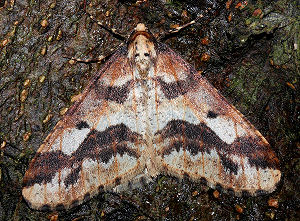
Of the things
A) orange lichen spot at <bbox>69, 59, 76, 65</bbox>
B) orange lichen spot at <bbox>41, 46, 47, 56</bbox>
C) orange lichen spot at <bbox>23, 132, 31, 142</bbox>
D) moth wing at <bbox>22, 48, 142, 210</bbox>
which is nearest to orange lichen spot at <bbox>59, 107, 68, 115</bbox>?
moth wing at <bbox>22, 48, 142, 210</bbox>

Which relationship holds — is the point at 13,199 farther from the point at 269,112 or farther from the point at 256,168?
the point at 269,112

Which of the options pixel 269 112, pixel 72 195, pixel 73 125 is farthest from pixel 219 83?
pixel 72 195

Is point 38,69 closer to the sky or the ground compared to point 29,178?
closer to the sky

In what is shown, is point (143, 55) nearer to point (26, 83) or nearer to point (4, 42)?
point (26, 83)

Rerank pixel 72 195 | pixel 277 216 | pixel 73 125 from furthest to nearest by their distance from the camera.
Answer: pixel 73 125
pixel 72 195
pixel 277 216

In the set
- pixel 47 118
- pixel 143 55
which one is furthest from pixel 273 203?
pixel 47 118

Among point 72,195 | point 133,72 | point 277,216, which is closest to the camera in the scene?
point 277,216

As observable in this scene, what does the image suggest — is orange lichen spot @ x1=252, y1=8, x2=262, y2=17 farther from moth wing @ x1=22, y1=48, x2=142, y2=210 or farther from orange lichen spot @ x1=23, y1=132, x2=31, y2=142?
orange lichen spot @ x1=23, y1=132, x2=31, y2=142
